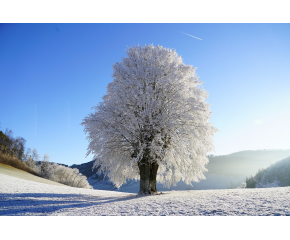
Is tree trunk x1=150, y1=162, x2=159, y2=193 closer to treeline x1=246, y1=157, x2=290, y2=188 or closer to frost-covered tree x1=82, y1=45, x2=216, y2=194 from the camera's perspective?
frost-covered tree x1=82, y1=45, x2=216, y2=194

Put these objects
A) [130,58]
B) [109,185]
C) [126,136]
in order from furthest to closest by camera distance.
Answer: [109,185] → [130,58] → [126,136]

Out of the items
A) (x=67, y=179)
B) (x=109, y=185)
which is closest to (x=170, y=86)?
(x=67, y=179)

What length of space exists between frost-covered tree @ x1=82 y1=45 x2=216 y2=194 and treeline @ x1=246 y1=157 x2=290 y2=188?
8396cm

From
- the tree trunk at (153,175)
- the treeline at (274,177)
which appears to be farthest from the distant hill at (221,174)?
the tree trunk at (153,175)

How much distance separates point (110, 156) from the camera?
14445 mm

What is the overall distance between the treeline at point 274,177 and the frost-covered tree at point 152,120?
83960 mm

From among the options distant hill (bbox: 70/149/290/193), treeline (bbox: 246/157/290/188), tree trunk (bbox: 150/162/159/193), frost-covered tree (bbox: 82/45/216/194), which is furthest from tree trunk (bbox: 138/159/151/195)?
distant hill (bbox: 70/149/290/193)

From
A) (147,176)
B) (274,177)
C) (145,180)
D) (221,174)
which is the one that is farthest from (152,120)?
(221,174)

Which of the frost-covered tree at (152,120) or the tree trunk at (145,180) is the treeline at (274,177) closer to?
the frost-covered tree at (152,120)

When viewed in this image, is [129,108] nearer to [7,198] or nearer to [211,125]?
[211,125]

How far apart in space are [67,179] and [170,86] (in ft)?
181

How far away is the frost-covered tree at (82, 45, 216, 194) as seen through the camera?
12.8m

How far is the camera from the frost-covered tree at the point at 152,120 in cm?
1280
